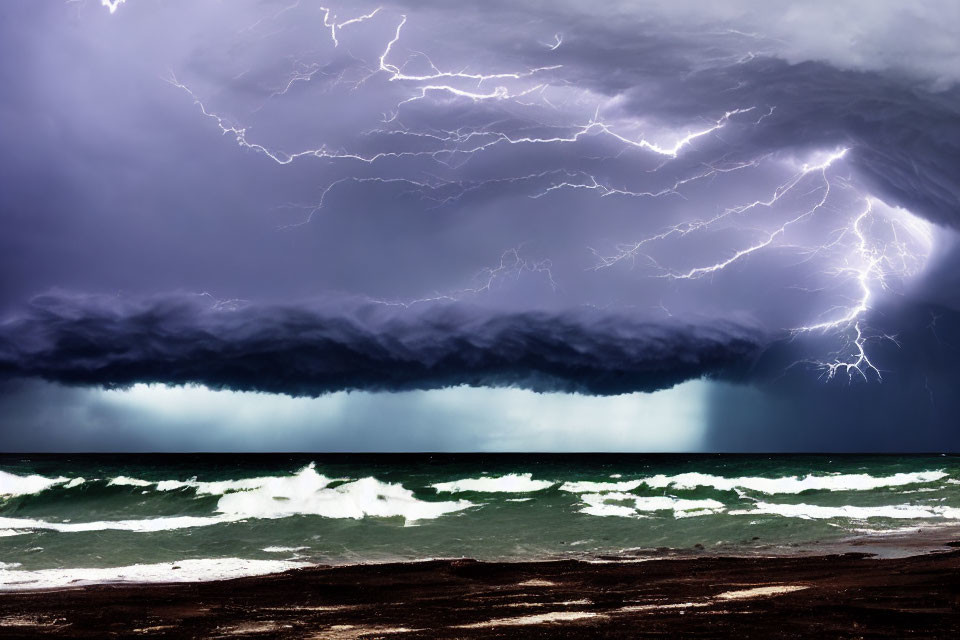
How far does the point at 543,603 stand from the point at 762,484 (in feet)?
98.4

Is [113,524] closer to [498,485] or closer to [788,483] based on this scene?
[498,485]

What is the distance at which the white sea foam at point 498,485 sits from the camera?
1596 inches

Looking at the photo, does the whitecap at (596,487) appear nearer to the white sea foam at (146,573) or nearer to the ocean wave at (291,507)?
the ocean wave at (291,507)

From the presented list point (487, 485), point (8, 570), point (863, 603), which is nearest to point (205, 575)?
point (8, 570)

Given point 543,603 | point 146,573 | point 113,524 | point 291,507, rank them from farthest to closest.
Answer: point 291,507
point 113,524
point 146,573
point 543,603

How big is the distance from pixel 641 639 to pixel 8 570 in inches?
546

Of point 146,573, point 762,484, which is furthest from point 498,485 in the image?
point 146,573

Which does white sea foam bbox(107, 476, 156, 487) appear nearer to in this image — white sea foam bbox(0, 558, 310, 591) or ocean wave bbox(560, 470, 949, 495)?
ocean wave bbox(560, 470, 949, 495)

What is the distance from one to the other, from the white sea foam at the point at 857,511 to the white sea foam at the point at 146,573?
583 inches

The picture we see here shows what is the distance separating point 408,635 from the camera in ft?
31.5

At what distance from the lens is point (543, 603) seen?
11633 mm

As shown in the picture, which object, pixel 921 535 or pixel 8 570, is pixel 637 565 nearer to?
pixel 921 535

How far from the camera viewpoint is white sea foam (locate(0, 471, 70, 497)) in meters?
36.4

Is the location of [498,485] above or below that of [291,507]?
above
